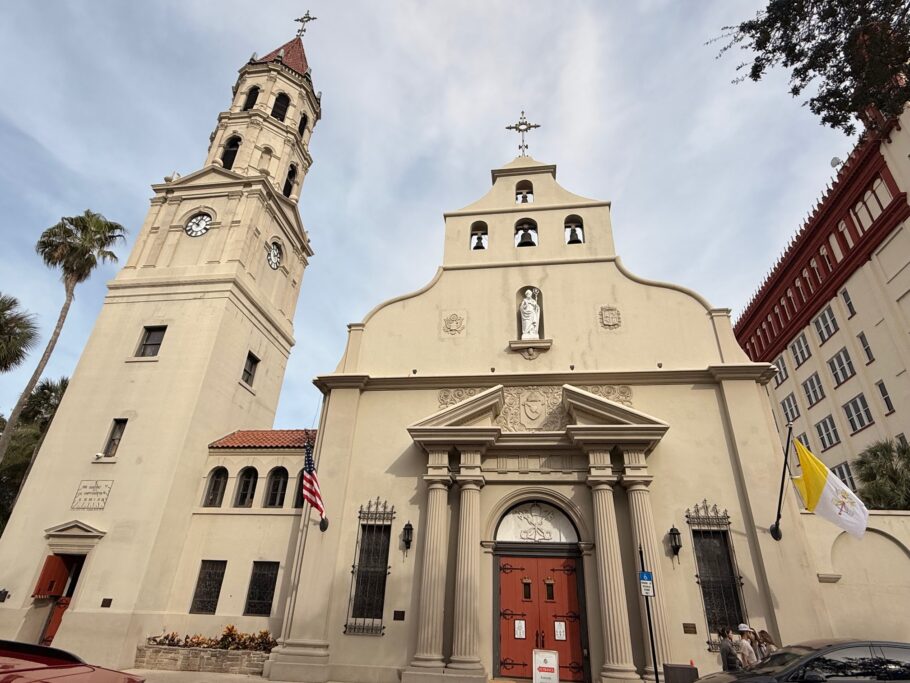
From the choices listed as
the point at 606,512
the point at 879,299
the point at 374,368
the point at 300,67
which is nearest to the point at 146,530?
the point at 374,368

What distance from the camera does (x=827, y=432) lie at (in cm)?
3156

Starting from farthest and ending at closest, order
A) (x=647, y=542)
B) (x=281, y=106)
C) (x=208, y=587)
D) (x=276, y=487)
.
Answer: (x=281, y=106) < (x=276, y=487) < (x=208, y=587) < (x=647, y=542)

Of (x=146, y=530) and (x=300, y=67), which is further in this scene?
(x=300, y=67)

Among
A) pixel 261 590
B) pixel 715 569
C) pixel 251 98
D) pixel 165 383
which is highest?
pixel 251 98

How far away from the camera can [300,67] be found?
29312mm

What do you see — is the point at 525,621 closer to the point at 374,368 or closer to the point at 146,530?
the point at 374,368

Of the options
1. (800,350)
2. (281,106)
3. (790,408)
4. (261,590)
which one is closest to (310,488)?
(261,590)

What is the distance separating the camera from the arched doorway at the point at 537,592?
12250 mm

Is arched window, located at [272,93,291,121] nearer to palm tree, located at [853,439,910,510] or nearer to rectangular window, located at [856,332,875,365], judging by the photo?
palm tree, located at [853,439,910,510]

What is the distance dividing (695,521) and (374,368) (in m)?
10.5

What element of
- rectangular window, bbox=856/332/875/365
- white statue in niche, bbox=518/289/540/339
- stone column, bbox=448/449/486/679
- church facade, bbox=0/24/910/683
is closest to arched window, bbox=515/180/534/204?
church facade, bbox=0/24/910/683

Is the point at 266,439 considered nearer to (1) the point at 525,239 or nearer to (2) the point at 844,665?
(1) the point at 525,239

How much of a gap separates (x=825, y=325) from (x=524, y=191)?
24859 millimetres

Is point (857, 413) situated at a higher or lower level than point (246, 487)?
higher
